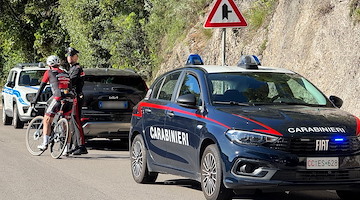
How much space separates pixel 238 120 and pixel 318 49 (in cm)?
916

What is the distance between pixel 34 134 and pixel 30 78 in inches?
290

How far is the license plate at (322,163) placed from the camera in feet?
28.4

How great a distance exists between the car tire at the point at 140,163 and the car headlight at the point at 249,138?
253 cm

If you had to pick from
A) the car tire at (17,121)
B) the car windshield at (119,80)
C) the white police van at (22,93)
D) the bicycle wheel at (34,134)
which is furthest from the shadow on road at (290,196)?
the car tire at (17,121)

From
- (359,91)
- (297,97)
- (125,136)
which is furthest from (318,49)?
(297,97)

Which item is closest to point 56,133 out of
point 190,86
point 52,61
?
point 52,61

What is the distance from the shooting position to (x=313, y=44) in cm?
1800

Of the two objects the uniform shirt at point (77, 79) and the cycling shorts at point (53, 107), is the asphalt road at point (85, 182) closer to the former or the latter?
the cycling shorts at point (53, 107)

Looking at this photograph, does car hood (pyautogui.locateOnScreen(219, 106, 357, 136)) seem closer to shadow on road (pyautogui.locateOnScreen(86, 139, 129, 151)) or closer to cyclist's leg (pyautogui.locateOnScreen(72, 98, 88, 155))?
cyclist's leg (pyautogui.locateOnScreen(72, 98, 88, 155))

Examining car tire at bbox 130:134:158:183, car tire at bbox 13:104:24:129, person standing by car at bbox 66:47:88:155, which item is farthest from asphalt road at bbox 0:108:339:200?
car tire at bbox 13:104:24:129

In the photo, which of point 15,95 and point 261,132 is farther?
point 15,95

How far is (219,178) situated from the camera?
896cm

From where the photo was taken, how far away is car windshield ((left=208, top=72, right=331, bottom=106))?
9.82m

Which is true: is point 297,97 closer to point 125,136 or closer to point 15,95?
point 125,136
